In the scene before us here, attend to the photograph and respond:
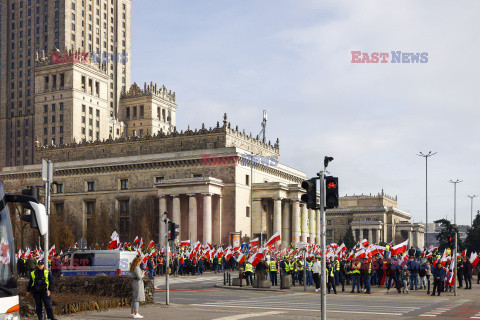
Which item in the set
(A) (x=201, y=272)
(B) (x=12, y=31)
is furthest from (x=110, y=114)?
(A) (x=201, y=272)

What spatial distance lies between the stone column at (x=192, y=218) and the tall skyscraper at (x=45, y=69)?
51.1 m

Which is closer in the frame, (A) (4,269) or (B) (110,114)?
(A) (4,269)

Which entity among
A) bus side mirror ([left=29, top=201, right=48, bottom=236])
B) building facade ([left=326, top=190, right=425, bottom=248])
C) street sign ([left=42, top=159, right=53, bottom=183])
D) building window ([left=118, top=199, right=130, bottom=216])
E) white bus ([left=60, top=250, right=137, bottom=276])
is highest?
street sign ([left=42, top=159, right=53, bottom=183])

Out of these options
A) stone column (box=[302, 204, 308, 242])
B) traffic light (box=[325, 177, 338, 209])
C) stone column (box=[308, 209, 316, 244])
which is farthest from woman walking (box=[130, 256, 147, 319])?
stone column (box=[308, 209, 316, 244])

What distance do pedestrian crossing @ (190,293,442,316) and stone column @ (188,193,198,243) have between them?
52133 mm

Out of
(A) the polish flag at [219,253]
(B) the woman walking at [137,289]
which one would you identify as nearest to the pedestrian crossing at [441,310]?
(B) the woman walking at [137,289]

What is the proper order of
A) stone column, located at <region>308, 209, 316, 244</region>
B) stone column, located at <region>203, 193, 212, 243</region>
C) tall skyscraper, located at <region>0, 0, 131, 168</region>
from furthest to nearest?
tall skyscraper, located at <region>0, 0, 131, 168</region> < stone column, located at <region>308, 209, 316, 244</region> < stone column, located at <region>203, 193, 212, 243</region>

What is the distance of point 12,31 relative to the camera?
139m

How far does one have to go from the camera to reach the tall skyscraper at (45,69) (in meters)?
126

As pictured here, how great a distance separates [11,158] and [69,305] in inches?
4923

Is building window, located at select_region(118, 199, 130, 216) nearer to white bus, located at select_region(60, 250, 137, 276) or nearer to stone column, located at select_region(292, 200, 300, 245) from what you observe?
stone column, located at select_region(292, 200, 300, 245)

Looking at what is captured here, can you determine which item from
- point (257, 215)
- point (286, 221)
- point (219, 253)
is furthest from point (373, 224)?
point (219, 253)

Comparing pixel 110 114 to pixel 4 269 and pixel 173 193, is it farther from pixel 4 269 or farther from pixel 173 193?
pixel 4 269

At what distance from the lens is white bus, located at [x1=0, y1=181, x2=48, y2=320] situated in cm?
978
